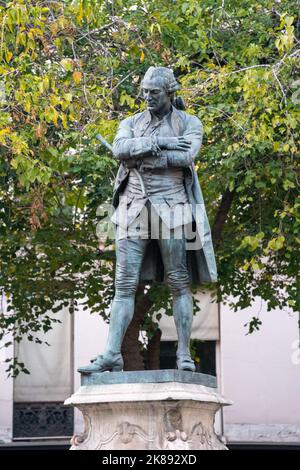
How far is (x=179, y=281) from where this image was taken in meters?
10.3

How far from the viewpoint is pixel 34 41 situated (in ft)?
47.9

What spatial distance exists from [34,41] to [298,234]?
14.4 ft

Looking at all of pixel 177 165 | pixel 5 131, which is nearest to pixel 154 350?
pixel 5 131

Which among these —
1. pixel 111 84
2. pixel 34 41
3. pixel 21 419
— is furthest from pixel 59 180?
pixel 21 419

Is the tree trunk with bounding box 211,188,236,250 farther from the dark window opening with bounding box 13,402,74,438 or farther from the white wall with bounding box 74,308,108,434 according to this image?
A: the dark window opening with bounding box 13,402,74,438

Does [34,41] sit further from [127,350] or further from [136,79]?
[127,350]

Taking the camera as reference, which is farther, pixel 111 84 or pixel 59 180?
pixel 59 180

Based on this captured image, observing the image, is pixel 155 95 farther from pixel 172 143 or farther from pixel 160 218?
pixel 160 218

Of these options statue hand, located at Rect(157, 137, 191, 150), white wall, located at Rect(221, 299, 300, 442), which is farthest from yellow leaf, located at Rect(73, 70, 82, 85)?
white wall, located at Rect(221, 299, 300, 442)

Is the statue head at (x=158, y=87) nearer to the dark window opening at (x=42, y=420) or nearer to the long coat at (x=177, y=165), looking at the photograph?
the long coat at (x=177, y=165)

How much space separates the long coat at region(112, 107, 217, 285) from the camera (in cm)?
1030

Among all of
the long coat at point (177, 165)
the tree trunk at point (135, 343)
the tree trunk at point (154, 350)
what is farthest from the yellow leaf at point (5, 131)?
the tree trunk at point (154, 350)

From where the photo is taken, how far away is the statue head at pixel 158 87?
34.0 ft

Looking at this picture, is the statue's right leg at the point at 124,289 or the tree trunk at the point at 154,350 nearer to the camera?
the statue's right leg at the point at 124,289
